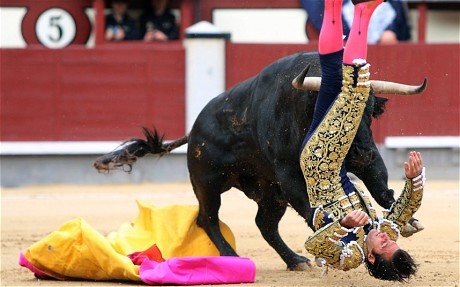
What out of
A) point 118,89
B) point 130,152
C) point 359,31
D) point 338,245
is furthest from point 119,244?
point 118,89

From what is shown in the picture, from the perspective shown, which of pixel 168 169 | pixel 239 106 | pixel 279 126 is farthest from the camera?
pixel 168 169

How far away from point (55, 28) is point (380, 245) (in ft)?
24.3

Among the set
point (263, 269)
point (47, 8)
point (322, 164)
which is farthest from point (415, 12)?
point (322, 164)

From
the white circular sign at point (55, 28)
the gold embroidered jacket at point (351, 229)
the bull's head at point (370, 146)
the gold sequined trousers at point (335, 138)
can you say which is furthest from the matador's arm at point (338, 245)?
the white circular sign at point (55, 28)

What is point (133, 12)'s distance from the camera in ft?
34.9

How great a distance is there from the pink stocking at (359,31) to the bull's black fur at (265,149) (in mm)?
214

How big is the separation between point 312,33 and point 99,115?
2225 mm

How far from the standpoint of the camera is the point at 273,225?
17.4 ft

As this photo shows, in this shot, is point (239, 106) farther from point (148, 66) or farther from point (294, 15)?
point (294, 15)

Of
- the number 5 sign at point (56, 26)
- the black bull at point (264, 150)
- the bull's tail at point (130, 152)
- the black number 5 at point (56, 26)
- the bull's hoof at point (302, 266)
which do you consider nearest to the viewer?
the black bull at point (264, 150)

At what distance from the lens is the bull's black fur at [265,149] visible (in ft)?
14.5

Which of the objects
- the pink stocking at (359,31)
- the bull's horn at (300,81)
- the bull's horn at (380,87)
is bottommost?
the bull's horn at (380,87)

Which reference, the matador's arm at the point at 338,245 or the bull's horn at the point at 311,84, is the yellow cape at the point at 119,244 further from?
the bull's horn at the point at 311,84

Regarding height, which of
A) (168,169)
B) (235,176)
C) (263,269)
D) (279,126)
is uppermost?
(279,126)
